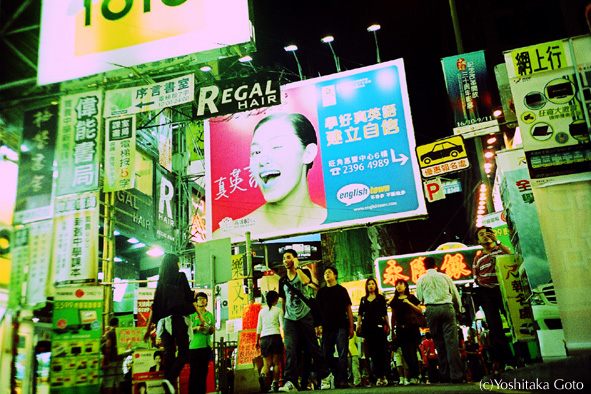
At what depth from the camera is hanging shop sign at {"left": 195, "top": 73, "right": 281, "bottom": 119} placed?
344 inches

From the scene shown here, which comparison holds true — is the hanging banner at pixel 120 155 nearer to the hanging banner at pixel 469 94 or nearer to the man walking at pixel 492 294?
the man walking at pixel 492 294

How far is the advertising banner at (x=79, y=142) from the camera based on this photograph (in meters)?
7.05

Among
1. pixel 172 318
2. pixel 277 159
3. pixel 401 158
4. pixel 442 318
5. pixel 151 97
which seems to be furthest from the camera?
pixel 277 159

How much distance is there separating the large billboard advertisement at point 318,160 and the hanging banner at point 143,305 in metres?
2.41

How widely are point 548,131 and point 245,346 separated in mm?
7346

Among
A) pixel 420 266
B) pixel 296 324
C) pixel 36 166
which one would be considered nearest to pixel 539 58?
pixel 296 324

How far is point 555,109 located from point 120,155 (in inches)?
266

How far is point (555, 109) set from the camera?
207 inches

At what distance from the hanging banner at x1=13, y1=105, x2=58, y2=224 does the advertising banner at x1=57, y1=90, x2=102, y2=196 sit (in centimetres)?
20

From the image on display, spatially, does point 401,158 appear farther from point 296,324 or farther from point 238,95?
point 296,324

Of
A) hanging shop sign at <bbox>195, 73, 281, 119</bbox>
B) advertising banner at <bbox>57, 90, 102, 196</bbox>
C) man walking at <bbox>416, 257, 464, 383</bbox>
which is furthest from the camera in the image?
hanging shop sign at <bbox>195, 73, 281, 119</bbox>

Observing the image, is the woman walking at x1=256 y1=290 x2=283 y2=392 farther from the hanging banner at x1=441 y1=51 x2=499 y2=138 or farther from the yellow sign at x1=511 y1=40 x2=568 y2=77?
the hanging banner at x1=441 y1=51 x2=499 y2=138

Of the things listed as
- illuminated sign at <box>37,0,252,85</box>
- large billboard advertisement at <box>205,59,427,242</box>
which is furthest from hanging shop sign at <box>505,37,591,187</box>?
large billboard advertisement at <box>205,59,427,242</box>

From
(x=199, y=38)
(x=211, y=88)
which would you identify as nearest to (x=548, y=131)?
(x=199, y=38)
